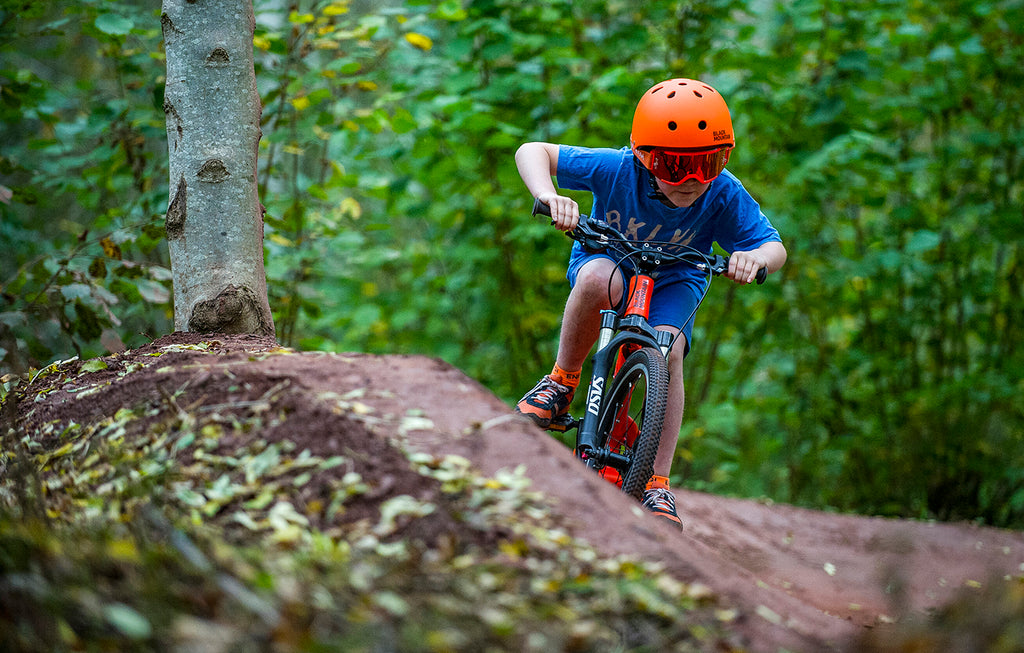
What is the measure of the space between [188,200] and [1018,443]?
6.83 metres

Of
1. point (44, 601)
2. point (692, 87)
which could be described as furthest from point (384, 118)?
point (44, 601)

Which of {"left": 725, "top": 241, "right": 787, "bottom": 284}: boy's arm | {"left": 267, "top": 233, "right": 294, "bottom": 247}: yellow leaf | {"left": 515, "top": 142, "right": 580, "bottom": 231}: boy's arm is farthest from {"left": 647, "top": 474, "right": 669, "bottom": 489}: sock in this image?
{"left": 267, "top": 233, "right": 294, "bottom": 247}: yellow leaf

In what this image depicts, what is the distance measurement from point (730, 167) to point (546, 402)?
130 inches

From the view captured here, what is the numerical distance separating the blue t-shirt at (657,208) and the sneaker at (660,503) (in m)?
1.09

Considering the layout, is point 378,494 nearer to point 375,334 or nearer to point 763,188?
point 763,188

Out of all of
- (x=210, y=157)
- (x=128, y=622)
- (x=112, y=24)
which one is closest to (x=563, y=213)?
(x=210, y=157)

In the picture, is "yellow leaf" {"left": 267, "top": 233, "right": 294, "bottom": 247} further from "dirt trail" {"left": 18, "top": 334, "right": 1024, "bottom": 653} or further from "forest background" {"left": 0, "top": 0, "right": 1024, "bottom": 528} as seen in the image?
"dirt trail" {"left": 18, "top": 334, "right": 1024, "bottom": 653}

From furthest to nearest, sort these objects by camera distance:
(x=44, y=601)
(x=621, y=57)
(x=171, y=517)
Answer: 1. (x=621, y=57)
2. (x=171, y=517)
3. (x=44, y=601)

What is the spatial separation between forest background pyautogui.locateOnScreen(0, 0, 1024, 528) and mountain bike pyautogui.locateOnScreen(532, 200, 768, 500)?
6.21 ft

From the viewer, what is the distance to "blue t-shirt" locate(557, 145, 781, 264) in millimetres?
3467

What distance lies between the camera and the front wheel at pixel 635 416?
118 inches

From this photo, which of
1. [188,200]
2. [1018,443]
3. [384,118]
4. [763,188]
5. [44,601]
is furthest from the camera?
[1018,443]

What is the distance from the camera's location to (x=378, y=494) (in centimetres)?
200

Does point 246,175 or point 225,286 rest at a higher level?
point 246,175
